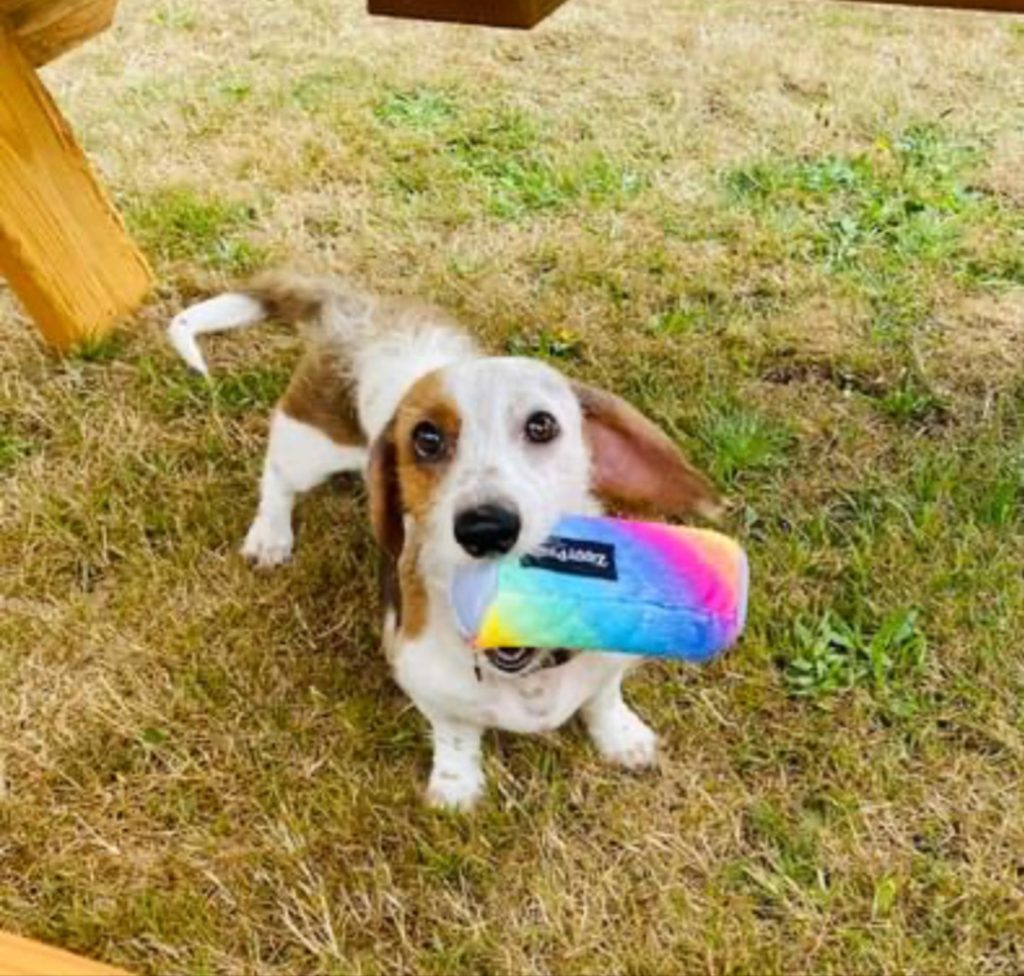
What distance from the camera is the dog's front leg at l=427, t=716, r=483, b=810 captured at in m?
2.13

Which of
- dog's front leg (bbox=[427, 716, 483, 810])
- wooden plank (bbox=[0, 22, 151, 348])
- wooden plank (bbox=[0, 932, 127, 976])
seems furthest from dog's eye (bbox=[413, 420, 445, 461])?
wooden plank (bbox=[0, 22, 151, 348])

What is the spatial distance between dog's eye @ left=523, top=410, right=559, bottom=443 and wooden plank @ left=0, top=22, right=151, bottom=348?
175 centimetres

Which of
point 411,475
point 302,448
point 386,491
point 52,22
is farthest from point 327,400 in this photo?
point 52,22

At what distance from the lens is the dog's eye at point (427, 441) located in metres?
1.90

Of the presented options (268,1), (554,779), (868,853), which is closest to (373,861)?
(554,779)

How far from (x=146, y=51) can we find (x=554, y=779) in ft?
12.2

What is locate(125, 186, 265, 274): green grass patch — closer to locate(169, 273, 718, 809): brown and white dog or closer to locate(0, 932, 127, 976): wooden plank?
locate(169, 273, 718, 809): brown and white dog

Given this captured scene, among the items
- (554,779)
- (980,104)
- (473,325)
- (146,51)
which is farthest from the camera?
(146,51)

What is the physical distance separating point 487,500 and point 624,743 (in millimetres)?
644

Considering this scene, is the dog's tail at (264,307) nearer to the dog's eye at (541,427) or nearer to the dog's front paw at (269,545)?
the dog's front paw at (269,545)

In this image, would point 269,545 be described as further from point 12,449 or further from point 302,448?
point 12,449

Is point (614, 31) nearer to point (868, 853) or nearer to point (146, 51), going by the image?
point (146, 51)

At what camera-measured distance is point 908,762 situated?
2197 mm

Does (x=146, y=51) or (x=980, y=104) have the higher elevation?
(x=146, y=51)
